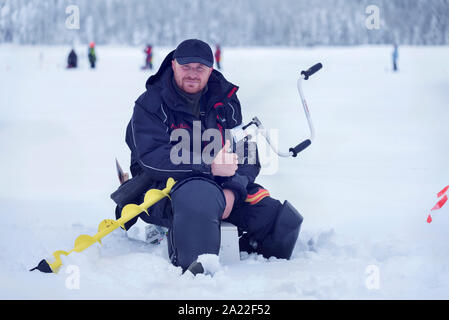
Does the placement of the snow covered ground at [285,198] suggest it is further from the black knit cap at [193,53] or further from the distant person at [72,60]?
the distant person at [72,60]

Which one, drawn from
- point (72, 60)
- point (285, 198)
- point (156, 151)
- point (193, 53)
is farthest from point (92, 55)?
point (156, 151)

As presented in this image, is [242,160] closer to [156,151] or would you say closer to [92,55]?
[156,151]

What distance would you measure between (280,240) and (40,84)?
15.7 m

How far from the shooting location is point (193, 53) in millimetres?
3301

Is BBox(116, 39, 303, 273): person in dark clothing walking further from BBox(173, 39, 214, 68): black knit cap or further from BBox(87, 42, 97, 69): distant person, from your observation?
BBox(87, 42, 97, 69): distant person

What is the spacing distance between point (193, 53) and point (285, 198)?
8.48 ft

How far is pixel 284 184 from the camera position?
648 cm

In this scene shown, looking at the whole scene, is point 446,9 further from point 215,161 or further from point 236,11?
point 236,11

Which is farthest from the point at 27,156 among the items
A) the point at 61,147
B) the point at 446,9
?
the point at 446,9

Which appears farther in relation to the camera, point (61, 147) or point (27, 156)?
point (61, 147)

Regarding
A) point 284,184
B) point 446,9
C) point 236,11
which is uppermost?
point 236,11

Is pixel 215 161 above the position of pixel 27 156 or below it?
above

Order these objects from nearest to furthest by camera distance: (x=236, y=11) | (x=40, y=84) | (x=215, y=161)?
(x=215, y=161) → (x=40, y=84) → (x=236, y=11)

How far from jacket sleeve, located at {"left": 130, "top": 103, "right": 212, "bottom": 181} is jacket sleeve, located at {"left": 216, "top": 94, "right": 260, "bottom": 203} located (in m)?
0.23
